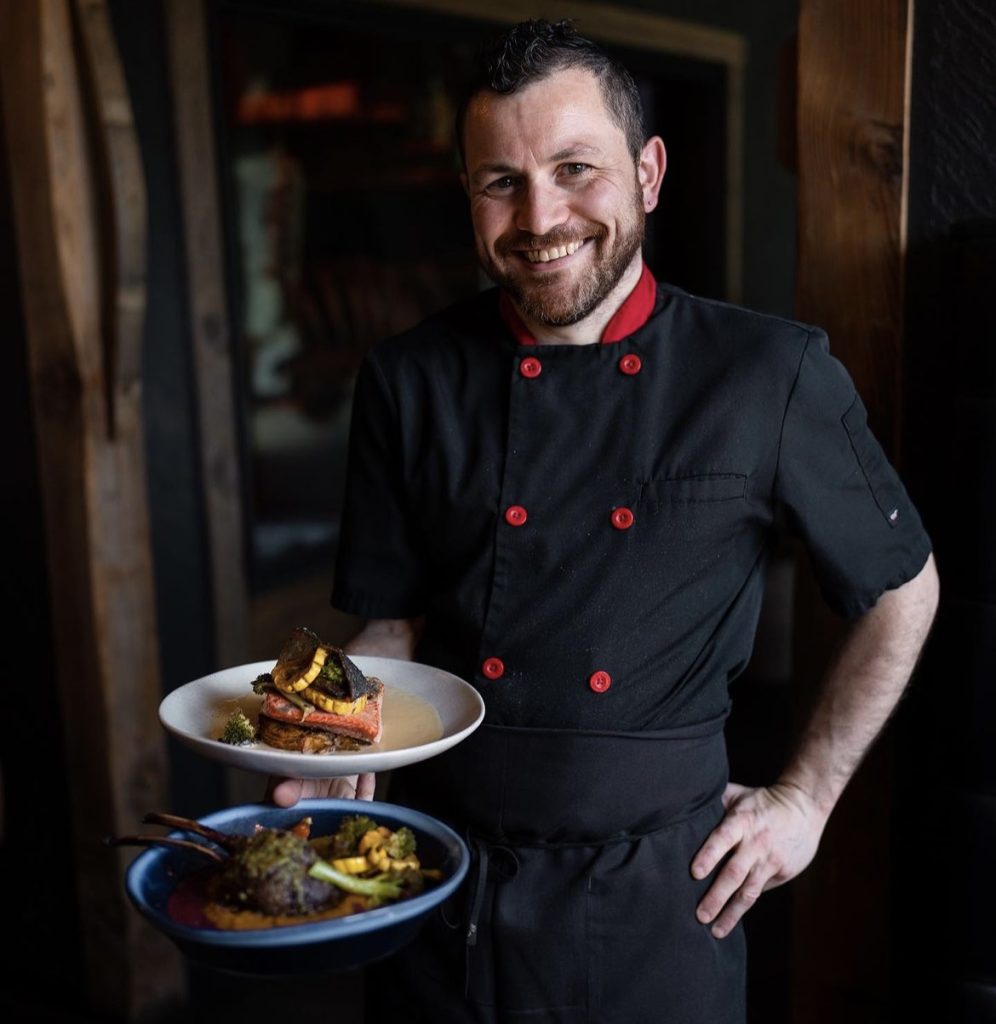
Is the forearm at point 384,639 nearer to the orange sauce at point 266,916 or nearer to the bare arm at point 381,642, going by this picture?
the bare arm at point 381,642

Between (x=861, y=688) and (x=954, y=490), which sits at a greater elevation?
(x=954, y=490)

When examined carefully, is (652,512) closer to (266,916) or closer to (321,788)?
(321,788)

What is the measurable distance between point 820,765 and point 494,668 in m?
0.56

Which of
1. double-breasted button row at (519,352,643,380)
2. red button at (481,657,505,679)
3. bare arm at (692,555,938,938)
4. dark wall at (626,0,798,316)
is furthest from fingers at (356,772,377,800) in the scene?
dark wall at (626,0,798,316)

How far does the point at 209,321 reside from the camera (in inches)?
148

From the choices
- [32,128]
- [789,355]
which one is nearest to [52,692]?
[32,128]

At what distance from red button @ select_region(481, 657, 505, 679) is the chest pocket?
31 cm

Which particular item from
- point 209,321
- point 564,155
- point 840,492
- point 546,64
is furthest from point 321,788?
point 209,321

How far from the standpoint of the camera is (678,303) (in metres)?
1.96

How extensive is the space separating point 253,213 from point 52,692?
2.50 m

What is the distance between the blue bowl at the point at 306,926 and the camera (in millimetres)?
1306

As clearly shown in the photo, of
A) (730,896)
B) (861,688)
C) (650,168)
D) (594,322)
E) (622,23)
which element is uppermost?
(622,23)

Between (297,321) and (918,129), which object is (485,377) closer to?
(918,129)

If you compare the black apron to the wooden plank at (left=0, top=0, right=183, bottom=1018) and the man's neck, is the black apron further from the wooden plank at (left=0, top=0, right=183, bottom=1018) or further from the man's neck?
the wooden plank at (left=0, top=0, right=183, bottom=1018)
